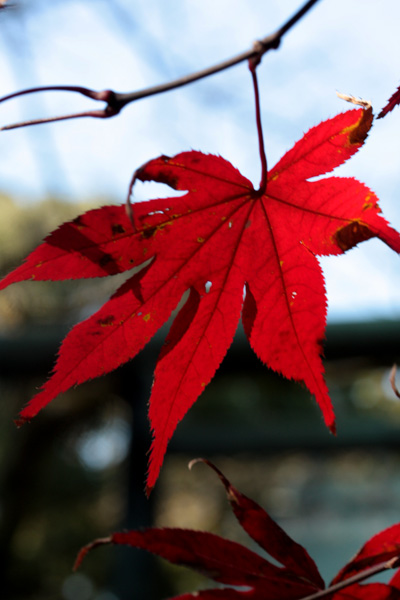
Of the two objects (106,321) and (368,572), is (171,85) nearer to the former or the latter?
(106,321)

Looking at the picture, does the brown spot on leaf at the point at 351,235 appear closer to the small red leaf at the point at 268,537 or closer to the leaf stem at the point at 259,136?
the leaf stem at the point at 259,136

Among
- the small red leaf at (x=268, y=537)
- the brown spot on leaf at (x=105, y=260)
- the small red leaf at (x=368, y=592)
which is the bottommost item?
the small red leaf at (x=368, y=592)

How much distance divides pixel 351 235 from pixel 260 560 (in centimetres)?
23

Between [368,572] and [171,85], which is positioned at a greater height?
[171,85]

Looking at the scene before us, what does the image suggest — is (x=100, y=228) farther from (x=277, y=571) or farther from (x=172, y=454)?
(x=172, y=454)

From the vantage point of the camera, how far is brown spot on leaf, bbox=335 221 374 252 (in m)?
0.43

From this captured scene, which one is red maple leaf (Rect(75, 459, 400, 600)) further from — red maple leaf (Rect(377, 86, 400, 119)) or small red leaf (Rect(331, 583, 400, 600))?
red maple leaf (Rect(377, 86, 400, 119))

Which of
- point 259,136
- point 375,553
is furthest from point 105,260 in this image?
point 375,553

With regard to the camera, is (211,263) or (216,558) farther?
(211,263)

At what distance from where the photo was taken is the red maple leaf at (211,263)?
437 millimetres

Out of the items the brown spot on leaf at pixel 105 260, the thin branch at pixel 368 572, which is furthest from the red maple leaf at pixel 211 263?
the thin branch at pixel 368 572

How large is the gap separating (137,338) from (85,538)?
493 centimetres

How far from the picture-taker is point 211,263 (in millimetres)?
500

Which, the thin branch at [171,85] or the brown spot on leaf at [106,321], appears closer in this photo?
the thin branch at [171,85]
